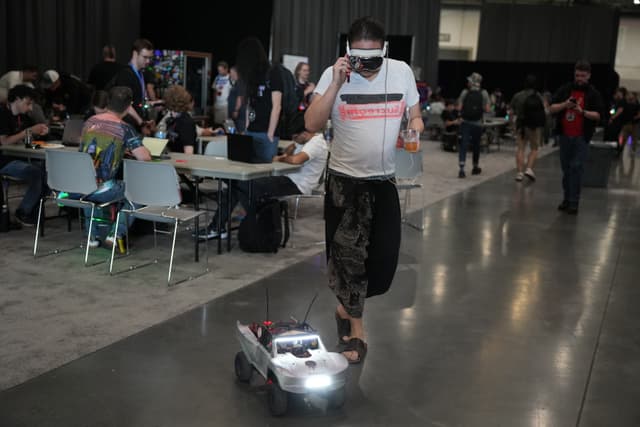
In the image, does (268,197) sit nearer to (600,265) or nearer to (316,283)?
(316,283)

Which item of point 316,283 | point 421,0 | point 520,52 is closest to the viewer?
point 316,283

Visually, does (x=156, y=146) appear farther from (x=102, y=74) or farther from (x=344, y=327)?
(x=102, y=74)

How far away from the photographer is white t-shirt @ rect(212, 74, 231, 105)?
1245 centimetres

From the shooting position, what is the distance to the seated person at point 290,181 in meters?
5.42

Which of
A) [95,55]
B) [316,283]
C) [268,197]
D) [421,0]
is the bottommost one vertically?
[316,283]

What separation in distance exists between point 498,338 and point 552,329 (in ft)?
1.35

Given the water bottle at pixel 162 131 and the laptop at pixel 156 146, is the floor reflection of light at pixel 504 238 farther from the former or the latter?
the water bottle at pixel 162 131

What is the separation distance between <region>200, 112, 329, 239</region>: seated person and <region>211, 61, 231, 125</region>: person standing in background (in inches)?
278

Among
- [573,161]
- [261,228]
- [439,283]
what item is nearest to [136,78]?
[261,228]

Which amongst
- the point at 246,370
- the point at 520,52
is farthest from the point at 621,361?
the point at 520,52

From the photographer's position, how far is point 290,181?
18.2 feet

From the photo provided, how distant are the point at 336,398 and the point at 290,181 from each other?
2963 millimetres

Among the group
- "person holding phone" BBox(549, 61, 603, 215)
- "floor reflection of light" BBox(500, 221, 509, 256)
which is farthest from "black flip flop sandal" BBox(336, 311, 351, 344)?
"person holding phone" BBox(549, 61, 603, 215)

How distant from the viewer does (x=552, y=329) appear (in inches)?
155
